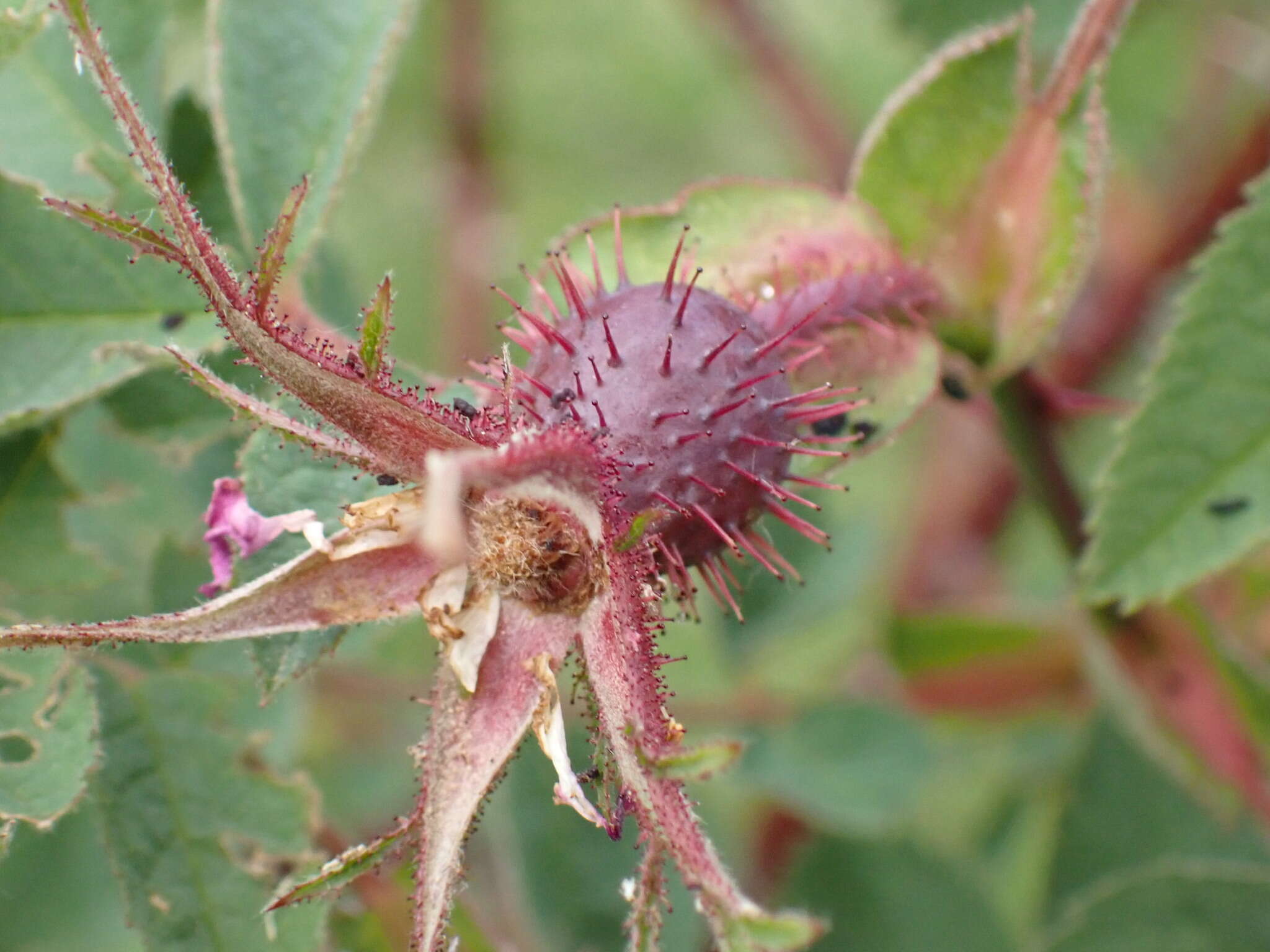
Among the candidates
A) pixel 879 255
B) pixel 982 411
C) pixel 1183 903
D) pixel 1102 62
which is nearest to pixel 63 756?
pixel 879 255

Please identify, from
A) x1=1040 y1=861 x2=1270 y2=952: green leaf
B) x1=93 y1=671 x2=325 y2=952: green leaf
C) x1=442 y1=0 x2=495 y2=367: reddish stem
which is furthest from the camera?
x1=442 y1=0 x2=495 y2=367: reddish stem

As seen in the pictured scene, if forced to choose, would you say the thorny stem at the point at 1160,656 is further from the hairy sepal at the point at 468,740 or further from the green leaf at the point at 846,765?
the hairy sepal at the point at 468,740

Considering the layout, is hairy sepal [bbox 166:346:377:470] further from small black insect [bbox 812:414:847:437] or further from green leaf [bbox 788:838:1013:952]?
green leaf [bbox 788:838:1013:952]

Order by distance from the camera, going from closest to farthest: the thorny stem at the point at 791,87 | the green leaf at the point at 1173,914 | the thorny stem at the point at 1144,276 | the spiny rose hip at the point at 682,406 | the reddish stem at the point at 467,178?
the spiny rose hip at the point at 682,406 → the green leaf at the point at 1173,914 → the thorny stem at the point at 1144,276 → the thorny stem at the point at 791,87 → the reddish stem at the point at 467,178

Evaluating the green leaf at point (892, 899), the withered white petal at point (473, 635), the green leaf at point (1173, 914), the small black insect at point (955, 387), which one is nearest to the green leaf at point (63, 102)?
the withered white petal at point (473, 635)

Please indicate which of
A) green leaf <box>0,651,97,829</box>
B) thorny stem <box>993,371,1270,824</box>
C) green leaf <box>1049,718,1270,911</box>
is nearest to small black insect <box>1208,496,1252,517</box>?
thorny stem <box>993,371,1270,824</box>

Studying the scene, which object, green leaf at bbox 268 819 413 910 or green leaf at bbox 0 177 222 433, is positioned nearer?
green leaf at bbox 268 819 413 910

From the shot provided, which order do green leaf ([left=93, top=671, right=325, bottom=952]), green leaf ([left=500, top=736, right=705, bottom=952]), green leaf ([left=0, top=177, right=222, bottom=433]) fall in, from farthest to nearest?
1. green leaf ([left=500, top=736, right=705, bottom=952])
2. green leaf ([left=0, top=177, right=222, bottom=433])
3. green leaf ([left=93, top=671, right=325, bottom=952])
